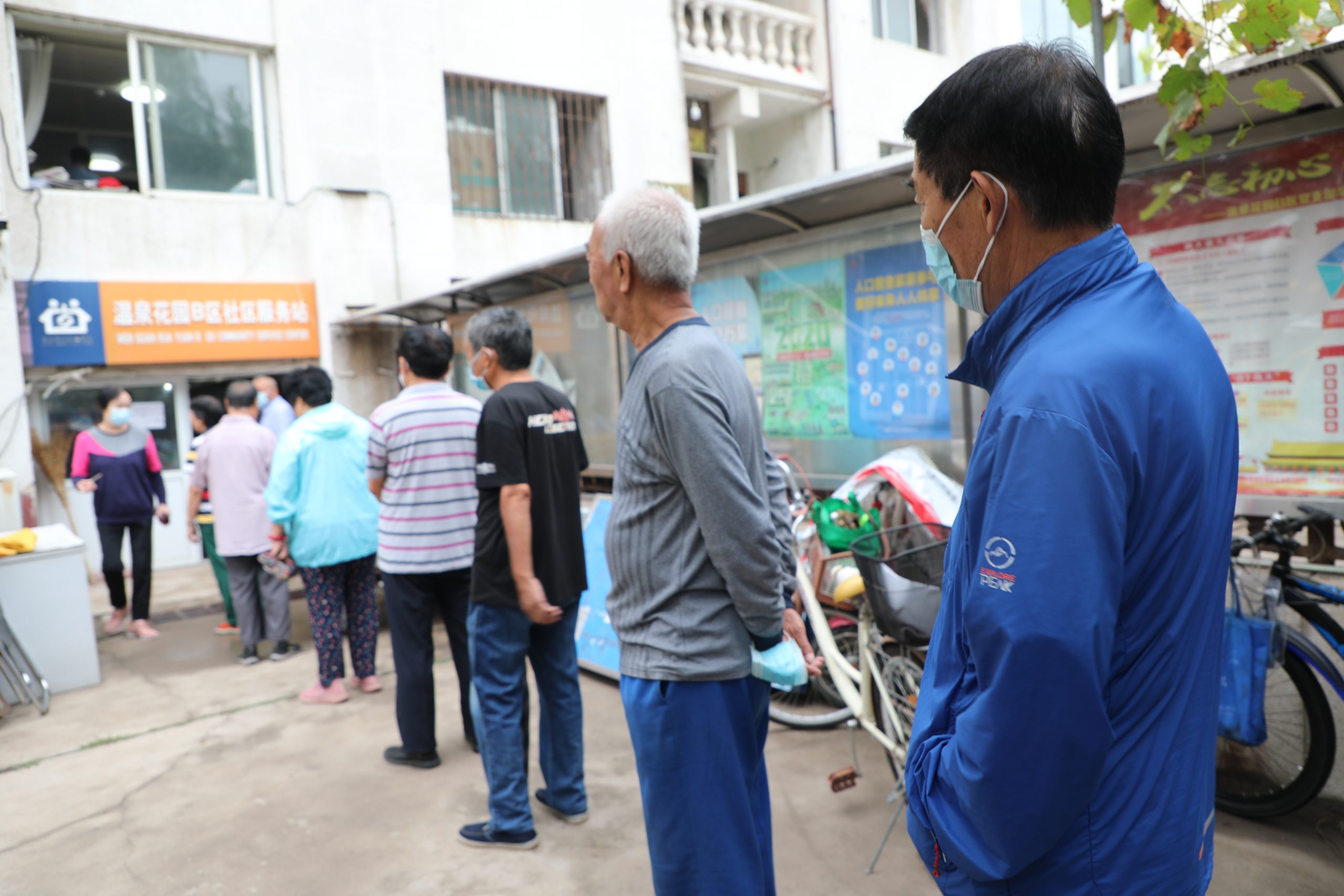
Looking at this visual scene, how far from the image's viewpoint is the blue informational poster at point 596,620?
16.8ft

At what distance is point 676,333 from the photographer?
6.73 feet

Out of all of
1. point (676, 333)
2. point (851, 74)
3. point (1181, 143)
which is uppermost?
point (851, 74)

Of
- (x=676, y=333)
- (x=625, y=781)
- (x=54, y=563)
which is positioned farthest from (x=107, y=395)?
(x=676, y=333)

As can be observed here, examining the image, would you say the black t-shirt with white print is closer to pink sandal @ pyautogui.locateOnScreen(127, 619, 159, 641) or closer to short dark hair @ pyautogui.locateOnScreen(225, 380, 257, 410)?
short dark hair @ pyautogui.locateOnScreen(225, 380, 257, 410)

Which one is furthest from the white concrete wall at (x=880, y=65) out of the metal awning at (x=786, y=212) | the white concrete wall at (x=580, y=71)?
the metal awning at (x=786, y=212)

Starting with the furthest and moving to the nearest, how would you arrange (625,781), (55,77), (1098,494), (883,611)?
(55,77) < (625,781) < (883,611) < (1098,494)

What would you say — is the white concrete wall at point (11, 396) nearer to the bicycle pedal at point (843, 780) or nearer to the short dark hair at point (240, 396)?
the short dark hair at point (240, 396)

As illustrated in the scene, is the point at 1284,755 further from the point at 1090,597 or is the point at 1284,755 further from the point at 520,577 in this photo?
the point at 1090,597

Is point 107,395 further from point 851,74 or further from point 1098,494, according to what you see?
point 851,74

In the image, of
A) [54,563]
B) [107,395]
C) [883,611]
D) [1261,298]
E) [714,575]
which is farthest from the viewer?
[107,395]

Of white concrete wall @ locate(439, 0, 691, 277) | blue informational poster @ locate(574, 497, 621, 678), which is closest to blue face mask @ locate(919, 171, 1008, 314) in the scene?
blue informational poster @ locate(574, 497, 621, 678)

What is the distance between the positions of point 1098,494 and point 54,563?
6.46 m

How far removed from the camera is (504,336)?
3.35 m

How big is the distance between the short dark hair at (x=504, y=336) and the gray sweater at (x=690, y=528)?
1384 millimetres
